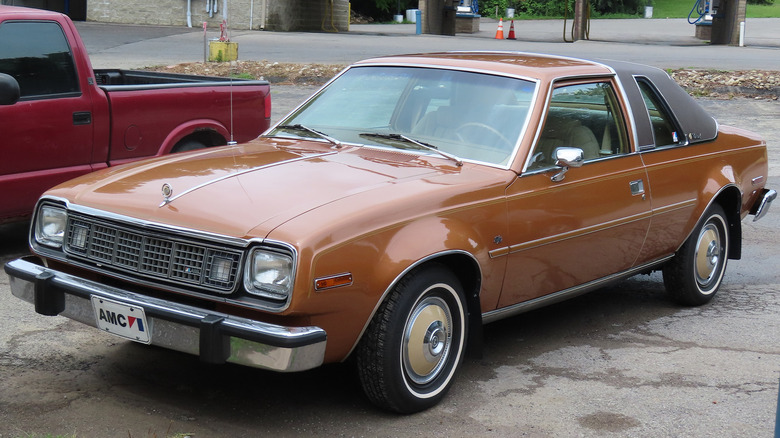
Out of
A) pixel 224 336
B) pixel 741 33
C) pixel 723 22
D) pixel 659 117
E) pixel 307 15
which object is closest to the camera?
pixel 224 336

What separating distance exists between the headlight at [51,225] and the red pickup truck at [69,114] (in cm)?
204

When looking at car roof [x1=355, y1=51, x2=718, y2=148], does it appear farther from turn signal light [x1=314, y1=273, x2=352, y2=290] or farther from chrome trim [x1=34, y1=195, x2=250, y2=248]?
chrome trim [x1=34, y1=195, x2=250, y2=248]

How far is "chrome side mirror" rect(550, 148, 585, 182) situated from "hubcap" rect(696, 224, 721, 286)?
167cm

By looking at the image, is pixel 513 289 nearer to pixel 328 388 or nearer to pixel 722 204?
pixel 328 388

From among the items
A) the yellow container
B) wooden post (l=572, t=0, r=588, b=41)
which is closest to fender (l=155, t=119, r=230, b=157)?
the yellow container

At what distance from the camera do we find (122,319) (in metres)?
3.87

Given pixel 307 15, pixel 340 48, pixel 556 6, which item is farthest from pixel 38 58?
pixel 556 6

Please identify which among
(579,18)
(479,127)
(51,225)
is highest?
(579,18)

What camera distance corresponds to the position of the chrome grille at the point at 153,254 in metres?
3.74

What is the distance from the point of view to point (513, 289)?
15.4 ft

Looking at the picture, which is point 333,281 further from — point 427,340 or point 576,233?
point 576,233

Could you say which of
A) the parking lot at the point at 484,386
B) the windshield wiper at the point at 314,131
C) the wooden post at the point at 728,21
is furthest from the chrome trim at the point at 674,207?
the wooden post at the point at 728,21

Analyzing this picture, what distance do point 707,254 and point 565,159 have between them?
2008 mm

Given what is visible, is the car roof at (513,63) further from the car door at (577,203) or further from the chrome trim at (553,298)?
the chrome trim at (553,298)
